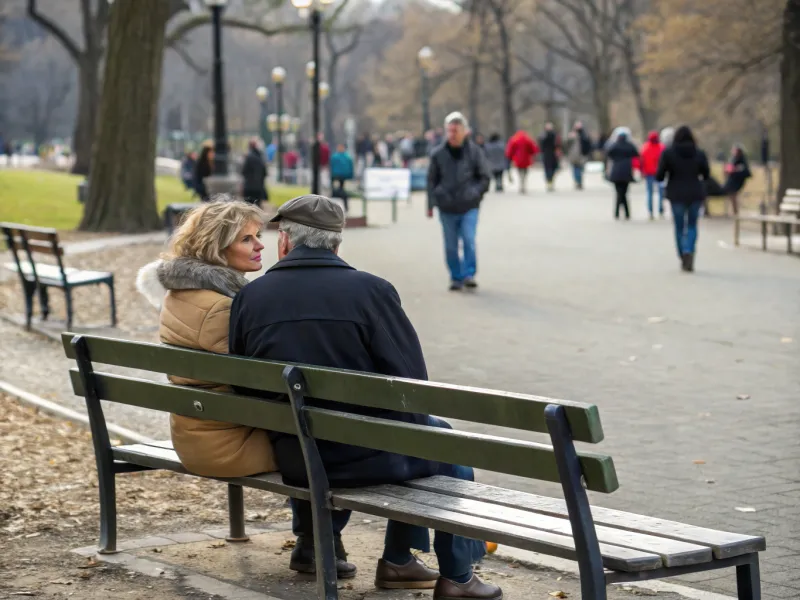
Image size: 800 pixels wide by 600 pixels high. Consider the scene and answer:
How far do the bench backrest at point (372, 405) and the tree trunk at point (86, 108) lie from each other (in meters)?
36.3

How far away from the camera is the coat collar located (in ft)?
16.0

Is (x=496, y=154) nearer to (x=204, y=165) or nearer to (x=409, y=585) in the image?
(x=204, y=165)

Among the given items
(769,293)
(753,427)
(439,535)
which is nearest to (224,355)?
(439,535)

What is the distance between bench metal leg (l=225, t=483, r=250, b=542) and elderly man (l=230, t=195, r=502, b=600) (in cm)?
75

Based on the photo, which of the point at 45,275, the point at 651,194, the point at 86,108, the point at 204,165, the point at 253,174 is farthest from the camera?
the point at 86,108

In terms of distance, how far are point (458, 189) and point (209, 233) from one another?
10177 millimetres

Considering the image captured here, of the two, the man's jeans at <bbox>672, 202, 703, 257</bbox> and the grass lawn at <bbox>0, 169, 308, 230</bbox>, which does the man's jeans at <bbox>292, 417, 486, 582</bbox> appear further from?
the grass lawn at <bbox>0, 169, 308, 230</bbox>

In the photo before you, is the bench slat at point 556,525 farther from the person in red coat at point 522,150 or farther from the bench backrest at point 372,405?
the person in red coat at point 522,150

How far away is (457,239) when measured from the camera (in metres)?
15.4

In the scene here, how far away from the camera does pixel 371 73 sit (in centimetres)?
10075

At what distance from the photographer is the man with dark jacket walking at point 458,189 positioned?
15242 mm

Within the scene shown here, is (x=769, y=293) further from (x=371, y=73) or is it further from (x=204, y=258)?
(x=371, y=73)

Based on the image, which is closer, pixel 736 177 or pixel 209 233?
pixel 209 233

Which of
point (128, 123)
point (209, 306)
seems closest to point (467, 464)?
point (209, 306)
